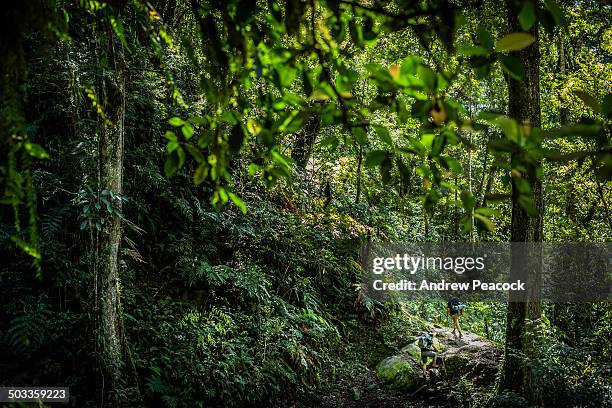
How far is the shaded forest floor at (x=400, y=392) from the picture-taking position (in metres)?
8.06

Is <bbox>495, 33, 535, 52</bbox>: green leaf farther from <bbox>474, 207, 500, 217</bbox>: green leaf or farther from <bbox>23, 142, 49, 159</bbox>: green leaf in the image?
<bbox>23, 142, 49, 159</bbox>: green leaf

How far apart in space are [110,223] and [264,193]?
527cm

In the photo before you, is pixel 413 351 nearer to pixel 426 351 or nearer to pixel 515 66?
pixel 426 351

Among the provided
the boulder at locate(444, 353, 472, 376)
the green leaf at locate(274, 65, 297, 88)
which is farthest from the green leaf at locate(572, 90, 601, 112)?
the boulder at locate(444, 353, 472, 376)

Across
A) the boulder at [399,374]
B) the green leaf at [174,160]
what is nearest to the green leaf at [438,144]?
the green leaf at [174,160]

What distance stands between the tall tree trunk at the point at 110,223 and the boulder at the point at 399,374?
19.6 ft

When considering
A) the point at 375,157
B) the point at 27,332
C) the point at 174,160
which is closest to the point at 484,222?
the point at 375,157

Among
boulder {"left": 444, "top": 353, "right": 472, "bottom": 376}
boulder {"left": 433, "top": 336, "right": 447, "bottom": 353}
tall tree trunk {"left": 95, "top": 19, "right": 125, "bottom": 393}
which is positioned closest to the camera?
tall tree trunk {"left": 95, "top": 19, "right": 125, "bottom": 393}

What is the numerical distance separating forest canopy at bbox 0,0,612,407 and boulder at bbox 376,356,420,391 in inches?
1.4

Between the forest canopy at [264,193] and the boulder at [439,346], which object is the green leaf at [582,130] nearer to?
the forest canopy at [264,193]

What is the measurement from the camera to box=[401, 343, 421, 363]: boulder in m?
10.2

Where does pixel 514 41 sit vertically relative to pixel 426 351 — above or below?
above

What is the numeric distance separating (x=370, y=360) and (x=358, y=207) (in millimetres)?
3749

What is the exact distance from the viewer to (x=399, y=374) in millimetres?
9242
